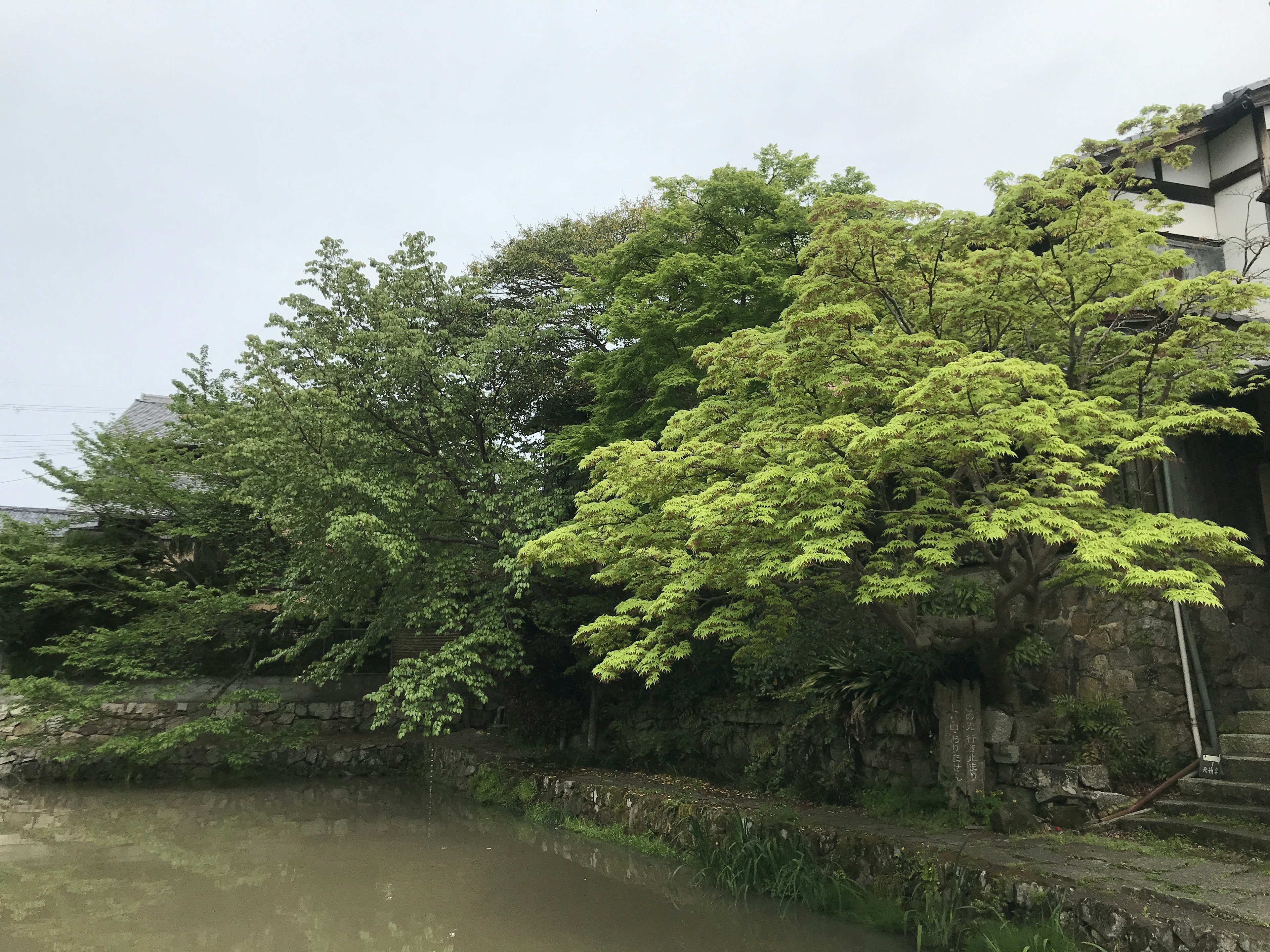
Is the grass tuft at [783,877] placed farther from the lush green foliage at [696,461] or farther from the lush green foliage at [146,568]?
the lush green foliage at [146,568]

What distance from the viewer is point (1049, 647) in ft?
25.7

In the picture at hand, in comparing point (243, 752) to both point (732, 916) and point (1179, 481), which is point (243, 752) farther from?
point (1179, 481)

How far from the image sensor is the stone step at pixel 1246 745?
275 inches

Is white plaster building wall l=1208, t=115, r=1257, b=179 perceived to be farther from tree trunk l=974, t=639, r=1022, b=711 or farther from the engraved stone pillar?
the engraved stone pillar

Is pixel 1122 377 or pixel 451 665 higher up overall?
pixel 1122 377

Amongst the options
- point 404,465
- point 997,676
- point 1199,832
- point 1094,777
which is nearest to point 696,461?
point 997,676

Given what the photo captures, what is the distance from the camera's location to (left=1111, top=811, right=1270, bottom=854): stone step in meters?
5.86

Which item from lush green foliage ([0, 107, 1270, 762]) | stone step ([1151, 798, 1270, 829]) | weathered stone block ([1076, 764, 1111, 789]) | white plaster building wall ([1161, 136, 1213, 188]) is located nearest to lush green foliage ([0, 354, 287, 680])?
lush green foliage ([0, 107, 1270, 762])

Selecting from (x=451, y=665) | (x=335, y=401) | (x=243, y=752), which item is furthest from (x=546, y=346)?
(x=243, y=752)

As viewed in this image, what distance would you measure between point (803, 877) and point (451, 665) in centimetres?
606

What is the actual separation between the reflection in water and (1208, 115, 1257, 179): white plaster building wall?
9.86 metres

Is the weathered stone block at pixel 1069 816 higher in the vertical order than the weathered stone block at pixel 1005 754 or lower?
lower

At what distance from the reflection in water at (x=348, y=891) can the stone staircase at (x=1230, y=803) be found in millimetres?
2554

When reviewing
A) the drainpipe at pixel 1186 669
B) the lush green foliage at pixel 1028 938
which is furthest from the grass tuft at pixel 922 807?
the drainpipe at pixel 1186 669
